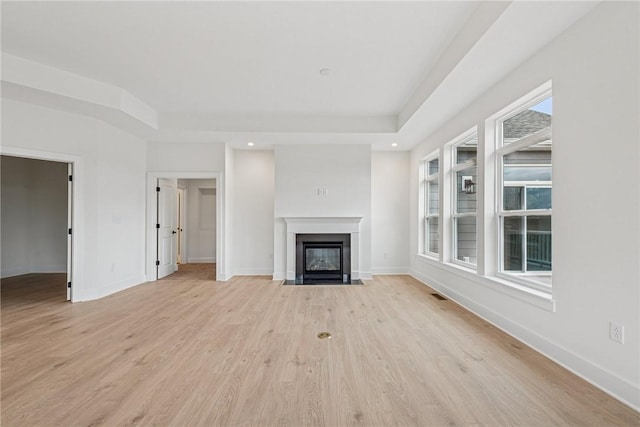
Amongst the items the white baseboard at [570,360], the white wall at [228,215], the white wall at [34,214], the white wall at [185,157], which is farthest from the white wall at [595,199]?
the white wall at [34,214]

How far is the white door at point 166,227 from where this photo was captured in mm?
5719

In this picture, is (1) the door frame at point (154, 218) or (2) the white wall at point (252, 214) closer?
(1) the door frame at point (154, 218)

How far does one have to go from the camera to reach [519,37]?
230 cm

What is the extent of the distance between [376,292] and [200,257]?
18.0ft

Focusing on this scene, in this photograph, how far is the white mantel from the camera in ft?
18.3

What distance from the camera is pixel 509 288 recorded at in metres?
2.88

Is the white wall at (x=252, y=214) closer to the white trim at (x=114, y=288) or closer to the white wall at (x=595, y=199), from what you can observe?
the white trim at (x=114, y=288)

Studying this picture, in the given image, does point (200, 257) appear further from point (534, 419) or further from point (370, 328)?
point (534, 419)

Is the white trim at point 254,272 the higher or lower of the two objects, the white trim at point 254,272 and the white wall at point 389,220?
the lower

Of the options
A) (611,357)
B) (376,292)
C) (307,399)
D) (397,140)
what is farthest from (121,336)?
(397,140)

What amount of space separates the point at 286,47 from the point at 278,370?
299 cm

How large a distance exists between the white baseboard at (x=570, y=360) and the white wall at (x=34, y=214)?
26.8ft

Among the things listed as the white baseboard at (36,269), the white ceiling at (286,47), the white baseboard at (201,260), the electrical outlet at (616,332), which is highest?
the white ceiling at (286,47)

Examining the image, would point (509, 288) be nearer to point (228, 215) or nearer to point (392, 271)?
point (392, 271)
